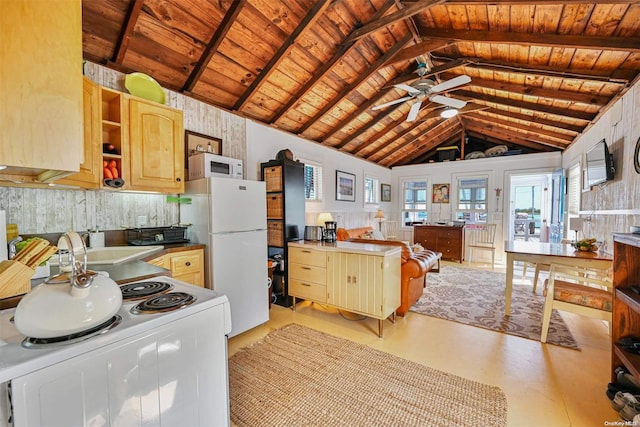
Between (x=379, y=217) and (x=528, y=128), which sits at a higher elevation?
(x=528, y=128)

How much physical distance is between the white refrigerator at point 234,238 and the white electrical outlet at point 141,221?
336 millimetres

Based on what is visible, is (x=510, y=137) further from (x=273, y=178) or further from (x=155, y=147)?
(x=155, y=147)

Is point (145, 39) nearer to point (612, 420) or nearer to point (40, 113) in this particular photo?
point (40, 113)

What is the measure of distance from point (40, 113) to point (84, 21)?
206 centimetres

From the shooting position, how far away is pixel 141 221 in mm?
2643

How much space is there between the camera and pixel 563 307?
91.0 inches

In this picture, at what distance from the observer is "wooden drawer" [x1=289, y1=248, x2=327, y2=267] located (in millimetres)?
2971

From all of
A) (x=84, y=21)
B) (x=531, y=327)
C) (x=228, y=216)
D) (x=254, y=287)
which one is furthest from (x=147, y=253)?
(x=531, y=327)

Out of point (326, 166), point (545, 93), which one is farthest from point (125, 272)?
point (545, 93)

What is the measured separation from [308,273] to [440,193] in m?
5.21

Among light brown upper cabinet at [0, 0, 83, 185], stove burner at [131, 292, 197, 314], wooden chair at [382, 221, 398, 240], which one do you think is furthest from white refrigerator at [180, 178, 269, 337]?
wooden chair at [382, 221, 398, 240]

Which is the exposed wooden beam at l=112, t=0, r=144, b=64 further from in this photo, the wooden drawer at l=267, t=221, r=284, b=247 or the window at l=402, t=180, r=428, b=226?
the window at l=402, t=180, r=428, b=226

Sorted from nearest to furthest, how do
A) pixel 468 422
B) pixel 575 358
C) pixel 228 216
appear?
pixel 468 422
pixel 575 358
pixel 228 216

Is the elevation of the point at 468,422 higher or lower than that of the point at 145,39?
lower
